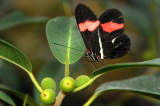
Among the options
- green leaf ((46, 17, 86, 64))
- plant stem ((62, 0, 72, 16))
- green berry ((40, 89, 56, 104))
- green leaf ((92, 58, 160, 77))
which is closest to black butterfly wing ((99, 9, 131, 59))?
green leaf ((46, 17, 86, 64))

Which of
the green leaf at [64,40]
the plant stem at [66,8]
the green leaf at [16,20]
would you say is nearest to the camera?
the green leaf at [64,40]

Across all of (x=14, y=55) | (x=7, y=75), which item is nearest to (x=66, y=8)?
(x=7, y=75)

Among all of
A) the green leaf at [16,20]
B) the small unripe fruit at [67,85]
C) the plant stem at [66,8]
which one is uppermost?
the plant stem at [66,8]

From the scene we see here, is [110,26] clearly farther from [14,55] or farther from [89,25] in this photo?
[14,55]

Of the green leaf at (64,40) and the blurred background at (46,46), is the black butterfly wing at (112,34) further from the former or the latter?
the blurred background at (46,46)

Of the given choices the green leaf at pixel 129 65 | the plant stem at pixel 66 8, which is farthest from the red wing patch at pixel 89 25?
the plant stem at pixel 66 8

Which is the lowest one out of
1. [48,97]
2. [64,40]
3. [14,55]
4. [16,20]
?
[48,97]

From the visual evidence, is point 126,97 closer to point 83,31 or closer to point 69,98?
point 69,98
